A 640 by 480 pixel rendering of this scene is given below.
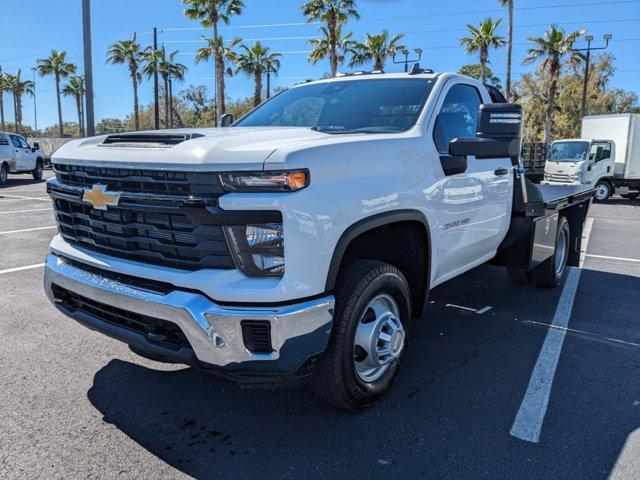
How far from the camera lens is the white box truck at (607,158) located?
59.0 feet

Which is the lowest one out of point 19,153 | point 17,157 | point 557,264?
point 557,264

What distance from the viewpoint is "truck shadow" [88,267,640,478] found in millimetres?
2656

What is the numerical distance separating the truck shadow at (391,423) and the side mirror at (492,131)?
1.54 m

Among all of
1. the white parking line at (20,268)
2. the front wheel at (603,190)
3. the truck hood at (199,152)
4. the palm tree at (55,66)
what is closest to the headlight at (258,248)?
the truck hood at (199,152)

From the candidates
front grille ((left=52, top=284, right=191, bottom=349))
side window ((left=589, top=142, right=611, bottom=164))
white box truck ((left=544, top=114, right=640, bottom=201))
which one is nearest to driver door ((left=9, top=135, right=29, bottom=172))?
white box truck ((left=544, top=114, right=640, bottom=201))

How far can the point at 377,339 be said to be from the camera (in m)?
3.09

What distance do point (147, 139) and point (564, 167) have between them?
1780 centimetres

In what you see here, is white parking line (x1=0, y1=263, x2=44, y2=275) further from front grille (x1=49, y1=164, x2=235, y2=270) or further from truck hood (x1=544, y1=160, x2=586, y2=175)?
truck hood (x1=544, y1=160, x2=586, y2=175)

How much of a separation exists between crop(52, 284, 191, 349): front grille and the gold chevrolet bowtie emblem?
54cm

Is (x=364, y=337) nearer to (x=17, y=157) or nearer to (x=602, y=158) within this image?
(x=602, y=158)

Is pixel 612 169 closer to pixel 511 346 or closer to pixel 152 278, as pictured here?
pixel 511 346

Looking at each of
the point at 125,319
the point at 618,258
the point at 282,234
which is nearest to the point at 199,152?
the point at 282,234

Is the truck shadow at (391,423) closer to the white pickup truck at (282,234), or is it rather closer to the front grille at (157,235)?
the white pickup truck at (282,234)

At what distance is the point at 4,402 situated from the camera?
3.22m
